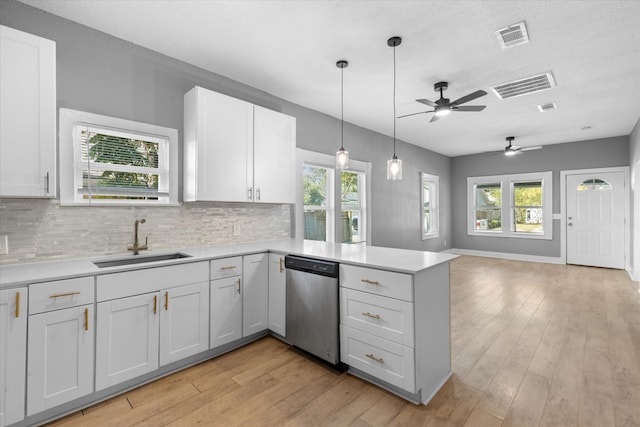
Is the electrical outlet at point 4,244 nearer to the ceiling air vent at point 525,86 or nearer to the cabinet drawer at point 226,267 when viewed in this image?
the cabinet drawer at point 226,267

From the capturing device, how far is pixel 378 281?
210 centimetres

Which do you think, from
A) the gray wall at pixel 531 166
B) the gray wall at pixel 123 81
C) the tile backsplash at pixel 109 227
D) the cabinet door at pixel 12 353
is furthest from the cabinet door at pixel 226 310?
the gray wall at pixel 531 166

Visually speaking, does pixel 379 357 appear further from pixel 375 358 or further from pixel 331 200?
pixel 331 200

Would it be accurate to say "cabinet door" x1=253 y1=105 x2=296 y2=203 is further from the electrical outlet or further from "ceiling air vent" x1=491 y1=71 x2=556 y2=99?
A: "ceiling air vent" x1=491 y1=71 x2=556 y2=99

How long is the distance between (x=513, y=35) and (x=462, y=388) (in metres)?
2.83

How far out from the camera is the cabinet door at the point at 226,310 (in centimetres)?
257

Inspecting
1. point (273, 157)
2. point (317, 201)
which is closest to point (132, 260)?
point (273, 157)

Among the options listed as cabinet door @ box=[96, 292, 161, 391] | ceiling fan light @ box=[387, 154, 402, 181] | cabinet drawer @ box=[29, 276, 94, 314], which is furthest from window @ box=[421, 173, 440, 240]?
cabinet drawer @ box=[29, 276, 94, 314]

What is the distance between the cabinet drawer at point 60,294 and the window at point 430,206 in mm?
6518

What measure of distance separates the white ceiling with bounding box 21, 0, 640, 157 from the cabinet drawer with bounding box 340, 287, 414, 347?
82.9 inches

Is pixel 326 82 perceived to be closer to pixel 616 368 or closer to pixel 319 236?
pixel 319 236

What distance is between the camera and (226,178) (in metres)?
3.00

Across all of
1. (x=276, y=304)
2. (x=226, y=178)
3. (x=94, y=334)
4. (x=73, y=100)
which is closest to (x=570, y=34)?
(x=226, y=178)

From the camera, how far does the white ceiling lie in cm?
226
